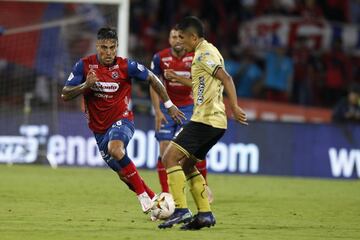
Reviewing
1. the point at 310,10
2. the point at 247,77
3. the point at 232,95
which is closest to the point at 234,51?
the point at 247,77

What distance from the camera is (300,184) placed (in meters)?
18.5

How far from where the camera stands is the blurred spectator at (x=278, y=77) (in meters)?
24.0

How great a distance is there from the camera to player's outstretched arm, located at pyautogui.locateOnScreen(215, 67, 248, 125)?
9.84 meters

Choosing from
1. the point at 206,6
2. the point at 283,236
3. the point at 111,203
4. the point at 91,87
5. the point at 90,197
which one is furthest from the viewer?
the point at 206,6

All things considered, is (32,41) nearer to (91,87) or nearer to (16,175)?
(16,175)

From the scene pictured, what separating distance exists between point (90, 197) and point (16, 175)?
4351mm

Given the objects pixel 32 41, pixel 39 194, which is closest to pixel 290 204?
pixel 39 194

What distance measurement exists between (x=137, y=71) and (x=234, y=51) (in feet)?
45.3

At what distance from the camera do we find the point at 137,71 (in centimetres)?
1165

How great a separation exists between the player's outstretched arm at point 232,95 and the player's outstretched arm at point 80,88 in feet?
5.58

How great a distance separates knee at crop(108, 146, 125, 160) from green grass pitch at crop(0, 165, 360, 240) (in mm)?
737

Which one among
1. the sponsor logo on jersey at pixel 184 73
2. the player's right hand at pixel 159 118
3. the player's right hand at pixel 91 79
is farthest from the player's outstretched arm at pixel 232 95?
the sponsor logo on jersey at pixel 184 73

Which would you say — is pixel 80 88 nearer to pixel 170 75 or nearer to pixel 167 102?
pixel 167 102

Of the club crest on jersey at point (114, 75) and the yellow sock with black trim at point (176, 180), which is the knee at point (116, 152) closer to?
the club crest on jersey at point (114, 75)
